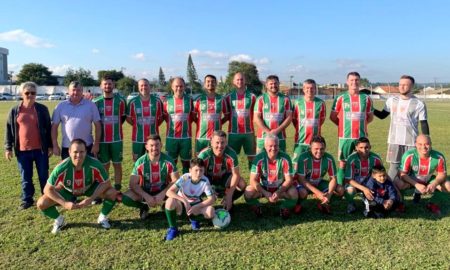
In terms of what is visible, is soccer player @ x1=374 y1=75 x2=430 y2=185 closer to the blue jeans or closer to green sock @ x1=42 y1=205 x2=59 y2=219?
green sock @ x1=42 y1=205 x2=59 y2=219

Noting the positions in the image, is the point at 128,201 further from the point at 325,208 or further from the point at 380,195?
the point at 380,195

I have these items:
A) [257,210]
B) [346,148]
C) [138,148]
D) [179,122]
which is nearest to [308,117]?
[346,148]

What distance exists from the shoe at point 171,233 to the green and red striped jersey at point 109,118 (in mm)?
2090

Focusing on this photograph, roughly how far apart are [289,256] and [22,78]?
93.1 metres

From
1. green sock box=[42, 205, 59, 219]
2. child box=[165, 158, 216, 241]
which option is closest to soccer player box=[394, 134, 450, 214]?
child box=[165, 158, 216, 241]

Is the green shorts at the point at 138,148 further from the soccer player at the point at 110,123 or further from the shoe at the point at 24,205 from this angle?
the shoe at the point at 24,205

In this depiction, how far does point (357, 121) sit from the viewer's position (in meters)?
5.54

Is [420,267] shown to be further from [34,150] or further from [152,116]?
[34,150]

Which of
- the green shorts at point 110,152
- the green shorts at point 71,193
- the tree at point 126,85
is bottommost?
the green shorts at point 71,193

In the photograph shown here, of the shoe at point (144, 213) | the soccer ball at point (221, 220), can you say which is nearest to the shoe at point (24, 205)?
the shoe at point (144, 213)

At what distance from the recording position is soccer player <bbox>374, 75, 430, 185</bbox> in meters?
5.42

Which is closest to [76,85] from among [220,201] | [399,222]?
[220,201]

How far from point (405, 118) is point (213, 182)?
2944 millimetres

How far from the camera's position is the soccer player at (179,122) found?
18.8ft
